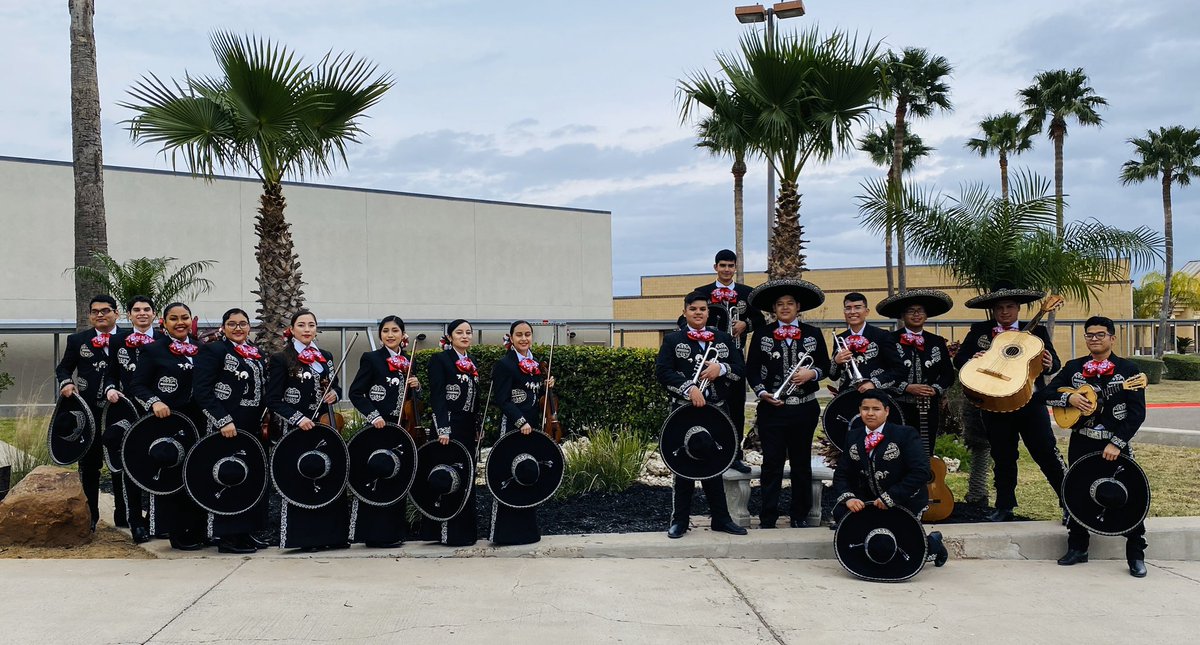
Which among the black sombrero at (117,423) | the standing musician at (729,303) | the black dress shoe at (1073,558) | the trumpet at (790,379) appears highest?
the standing musician at (729,303)

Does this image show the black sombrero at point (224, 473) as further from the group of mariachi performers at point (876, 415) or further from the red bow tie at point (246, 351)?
the group of mariachi performers at point (876, 415)

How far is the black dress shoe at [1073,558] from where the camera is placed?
671 cm

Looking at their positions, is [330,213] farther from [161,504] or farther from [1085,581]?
[1085,581]

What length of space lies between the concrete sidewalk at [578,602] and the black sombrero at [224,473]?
0.41 meters

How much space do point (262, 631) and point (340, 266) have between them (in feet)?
71.3

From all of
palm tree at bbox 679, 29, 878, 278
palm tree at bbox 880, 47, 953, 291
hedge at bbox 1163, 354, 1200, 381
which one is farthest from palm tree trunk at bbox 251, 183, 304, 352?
hedge at bbox 1163, 354, 1200, 381

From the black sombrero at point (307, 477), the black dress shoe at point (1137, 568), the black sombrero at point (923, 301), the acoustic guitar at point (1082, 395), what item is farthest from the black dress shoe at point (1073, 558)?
the black sombrero at point (307, 477)

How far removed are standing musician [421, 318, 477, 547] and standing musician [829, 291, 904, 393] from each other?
2.83m

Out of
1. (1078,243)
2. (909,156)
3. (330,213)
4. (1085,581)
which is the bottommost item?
(1085,581)

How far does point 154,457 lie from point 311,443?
43.6 inches

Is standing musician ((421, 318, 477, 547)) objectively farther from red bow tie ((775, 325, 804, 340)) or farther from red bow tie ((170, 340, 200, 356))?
red bow tie ((775, 325, 804, 340))

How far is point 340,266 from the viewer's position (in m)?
25.7

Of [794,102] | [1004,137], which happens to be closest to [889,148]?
[1004,137]

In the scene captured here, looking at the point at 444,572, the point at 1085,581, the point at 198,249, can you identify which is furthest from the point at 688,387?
the point at 198,249
